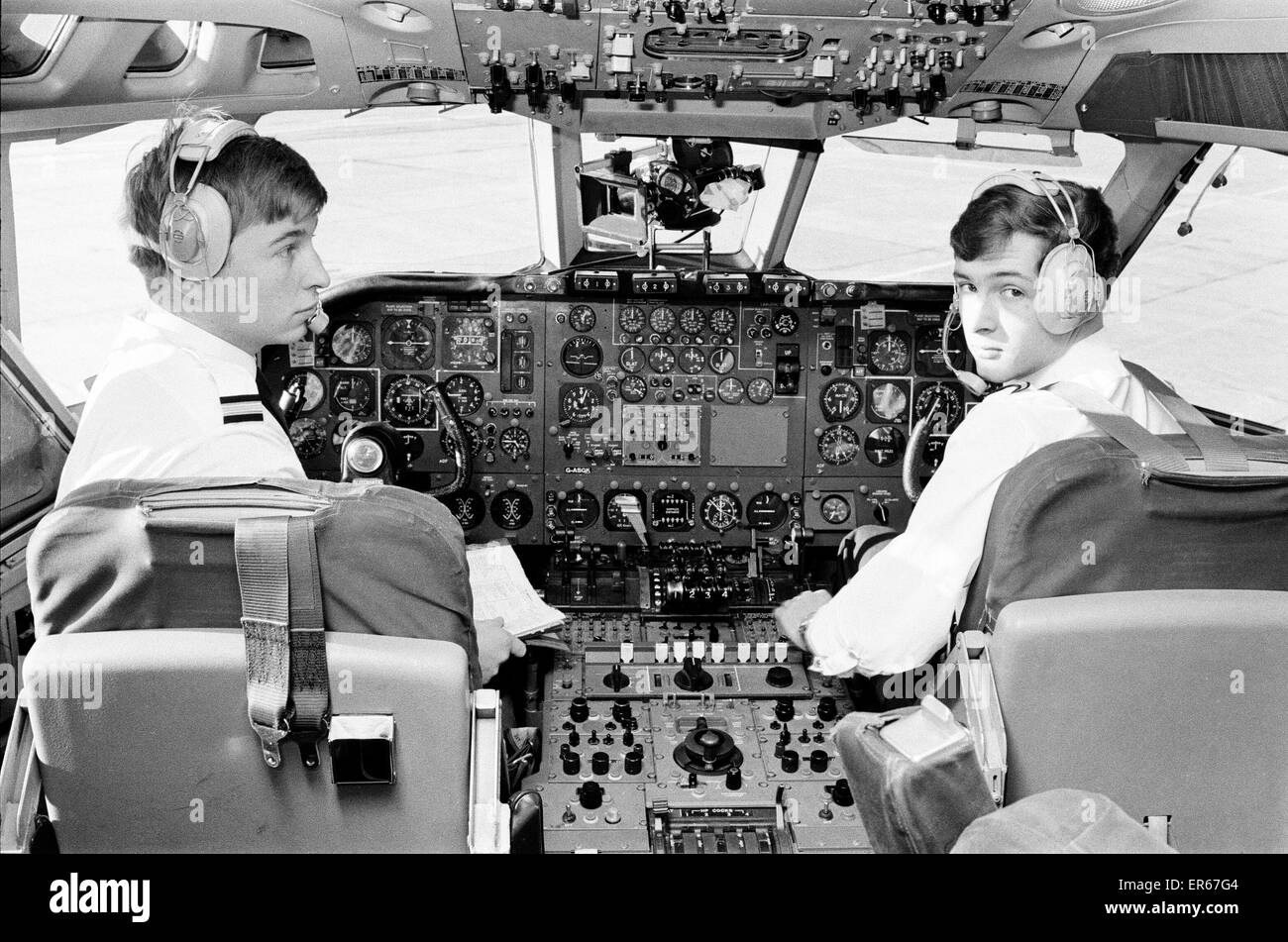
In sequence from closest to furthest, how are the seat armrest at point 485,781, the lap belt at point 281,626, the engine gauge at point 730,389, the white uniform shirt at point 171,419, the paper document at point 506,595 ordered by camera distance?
the lap belt at point 281,626
the seat armrest at point 485,781
the white uniform shirt at point 171,419
the paper document at point 506,595
the engine gauge at point 730,389

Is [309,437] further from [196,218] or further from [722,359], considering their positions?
[196,218]

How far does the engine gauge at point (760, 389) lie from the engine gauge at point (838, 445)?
227 mm

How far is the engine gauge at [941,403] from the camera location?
11.2 ft

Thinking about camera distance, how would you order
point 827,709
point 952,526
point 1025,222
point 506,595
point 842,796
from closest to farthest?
point 952,526
point 1025,222
point 842,796
point 827,709
point 506,595

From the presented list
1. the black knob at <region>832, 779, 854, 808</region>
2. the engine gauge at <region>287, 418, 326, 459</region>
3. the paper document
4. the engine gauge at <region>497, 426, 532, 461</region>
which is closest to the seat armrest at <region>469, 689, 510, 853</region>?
the black knob at <region>832, 779, 854, 808</region>

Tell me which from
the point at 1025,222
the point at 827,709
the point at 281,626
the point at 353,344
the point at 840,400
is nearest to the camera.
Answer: the point at 281,626

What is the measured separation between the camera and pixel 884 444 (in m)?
3.46

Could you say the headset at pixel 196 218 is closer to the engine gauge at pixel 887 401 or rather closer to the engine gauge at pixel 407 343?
the engine gauge at pixel 407 343

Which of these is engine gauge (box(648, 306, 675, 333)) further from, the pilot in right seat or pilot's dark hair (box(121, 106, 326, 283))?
pilot's dark hair (box(121, 106, 326, 283))

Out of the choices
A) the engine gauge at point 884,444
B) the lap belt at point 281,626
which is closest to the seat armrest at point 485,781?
the lap belt at point 281,626

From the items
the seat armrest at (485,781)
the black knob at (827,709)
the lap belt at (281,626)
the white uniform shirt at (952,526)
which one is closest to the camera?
the lap belt at (281,626)

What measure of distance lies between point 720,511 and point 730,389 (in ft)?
1.35

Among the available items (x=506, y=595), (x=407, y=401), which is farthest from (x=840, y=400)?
(x=407, y=401)
